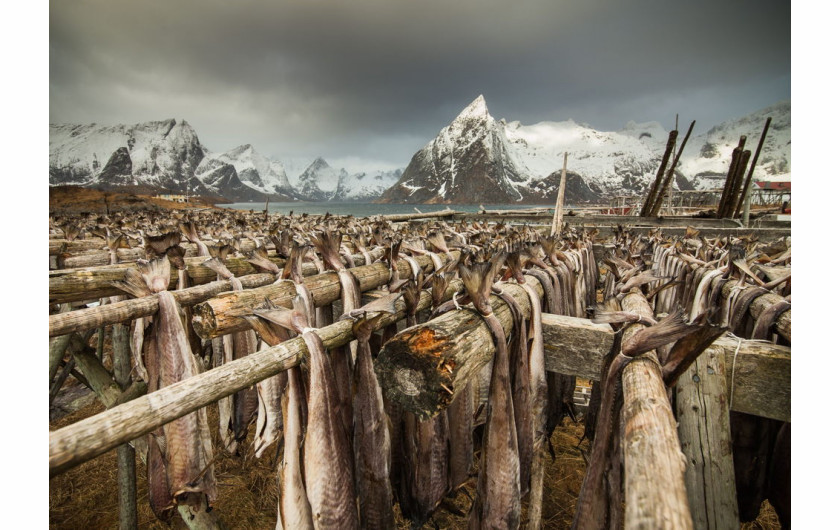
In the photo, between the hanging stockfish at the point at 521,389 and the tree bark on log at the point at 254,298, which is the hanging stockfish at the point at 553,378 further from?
the tree bark on log at the point at 254,298

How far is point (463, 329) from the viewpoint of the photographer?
1345 mm

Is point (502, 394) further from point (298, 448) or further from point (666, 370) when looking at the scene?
point (298, 448)

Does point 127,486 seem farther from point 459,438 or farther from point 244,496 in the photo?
point 459,438

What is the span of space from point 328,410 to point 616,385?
3.63 ft

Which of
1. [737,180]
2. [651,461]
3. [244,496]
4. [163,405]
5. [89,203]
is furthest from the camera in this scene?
[89,203]

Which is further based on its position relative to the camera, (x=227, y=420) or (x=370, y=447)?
(x=227, y=420)

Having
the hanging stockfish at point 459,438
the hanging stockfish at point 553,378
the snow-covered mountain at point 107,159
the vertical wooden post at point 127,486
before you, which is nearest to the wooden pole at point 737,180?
the hanging stockfish at point 553,378

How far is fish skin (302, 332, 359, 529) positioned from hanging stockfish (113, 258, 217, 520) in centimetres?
74

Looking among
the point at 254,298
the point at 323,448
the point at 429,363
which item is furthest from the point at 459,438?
the point at 254,298

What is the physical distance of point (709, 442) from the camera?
64.2 inches

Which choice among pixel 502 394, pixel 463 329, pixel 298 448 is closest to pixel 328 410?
pixel 298 448

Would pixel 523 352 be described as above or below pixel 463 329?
below

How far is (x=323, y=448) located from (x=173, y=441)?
938 millimetres

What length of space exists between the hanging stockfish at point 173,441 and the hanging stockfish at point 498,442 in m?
1.37
